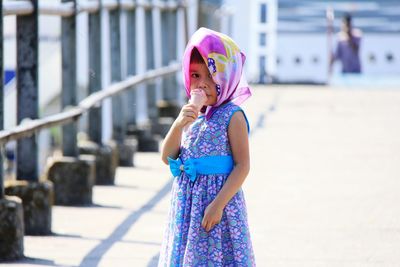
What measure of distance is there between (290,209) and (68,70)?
170 cm

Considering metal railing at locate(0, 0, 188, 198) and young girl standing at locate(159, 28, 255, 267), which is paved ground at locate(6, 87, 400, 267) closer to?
metal railing at locate(0, 0, 188, 198)

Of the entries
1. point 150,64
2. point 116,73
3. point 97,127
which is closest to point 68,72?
point 97,127

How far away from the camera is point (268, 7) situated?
43750 millimetres

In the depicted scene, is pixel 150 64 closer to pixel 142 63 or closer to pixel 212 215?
pixel 142 63

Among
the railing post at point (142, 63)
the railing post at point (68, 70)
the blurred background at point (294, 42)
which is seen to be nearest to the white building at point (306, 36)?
the blurred background at point (294, 42)

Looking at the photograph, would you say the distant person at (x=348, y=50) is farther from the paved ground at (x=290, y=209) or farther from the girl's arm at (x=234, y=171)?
the girl's arm at (x=234, y=171)

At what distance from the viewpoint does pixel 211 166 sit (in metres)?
5.39

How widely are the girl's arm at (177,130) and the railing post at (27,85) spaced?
2446 mm

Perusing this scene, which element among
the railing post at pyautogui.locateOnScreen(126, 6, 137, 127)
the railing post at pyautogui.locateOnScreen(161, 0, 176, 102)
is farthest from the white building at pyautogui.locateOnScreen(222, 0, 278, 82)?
the railing post at pyautogui.locateOnScreen(126, 6, 137, 127)

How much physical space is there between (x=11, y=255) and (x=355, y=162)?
5139 mm

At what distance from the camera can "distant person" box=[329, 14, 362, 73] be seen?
2302 cm

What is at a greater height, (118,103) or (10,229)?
(118,103)

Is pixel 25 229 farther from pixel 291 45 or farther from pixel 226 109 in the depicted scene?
pixel 291 45

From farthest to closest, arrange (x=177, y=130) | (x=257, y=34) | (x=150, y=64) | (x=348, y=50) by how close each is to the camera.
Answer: (x=257, y=34), (x=348, y=50), (x=150, y=64), (x=177, y=130)
